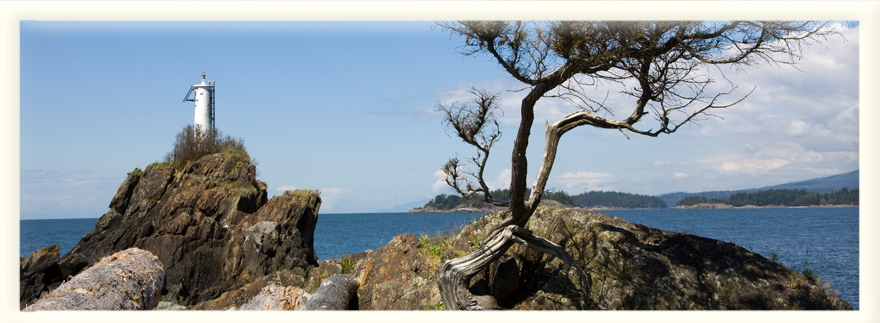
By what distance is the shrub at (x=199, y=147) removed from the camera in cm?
1767

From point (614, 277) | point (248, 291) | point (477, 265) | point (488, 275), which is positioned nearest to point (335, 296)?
point (477, 265)

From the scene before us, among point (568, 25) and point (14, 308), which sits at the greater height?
point (568, 25)

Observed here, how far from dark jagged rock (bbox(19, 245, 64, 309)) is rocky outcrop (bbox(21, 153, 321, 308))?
0.17 feet

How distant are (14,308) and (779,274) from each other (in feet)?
31.7

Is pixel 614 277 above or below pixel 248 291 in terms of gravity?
above

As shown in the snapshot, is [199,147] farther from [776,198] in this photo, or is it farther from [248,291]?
[776,198]

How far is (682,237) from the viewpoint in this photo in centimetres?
784

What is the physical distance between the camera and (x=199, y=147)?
60.2 ft

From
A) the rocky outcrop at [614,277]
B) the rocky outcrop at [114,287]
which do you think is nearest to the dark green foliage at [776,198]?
the rocky outcrop at [614,277]

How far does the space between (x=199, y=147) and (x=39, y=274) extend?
7369mm

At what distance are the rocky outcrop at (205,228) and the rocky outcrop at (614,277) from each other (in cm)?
413

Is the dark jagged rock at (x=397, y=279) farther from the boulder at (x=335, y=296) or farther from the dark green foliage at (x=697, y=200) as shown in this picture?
the dark green foliage at (x=697, y=200)
